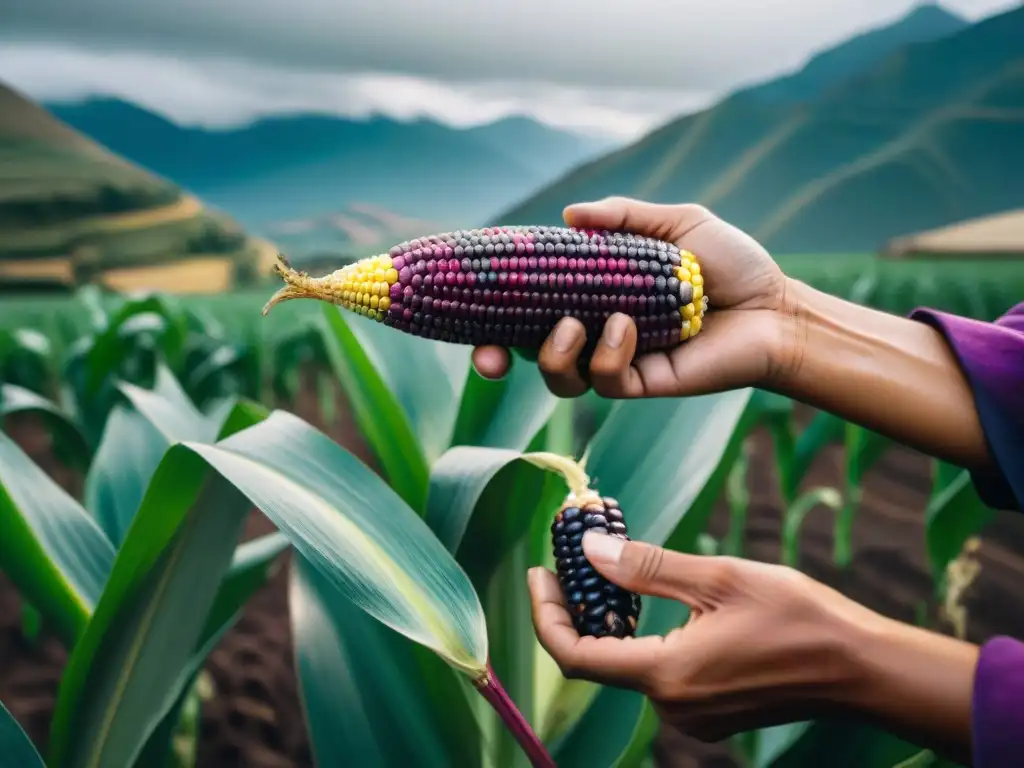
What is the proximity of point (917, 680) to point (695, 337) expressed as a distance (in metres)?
0.62

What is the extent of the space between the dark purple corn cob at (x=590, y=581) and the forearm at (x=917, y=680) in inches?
8.6

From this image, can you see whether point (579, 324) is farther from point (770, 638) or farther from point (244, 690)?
point (244, 690)

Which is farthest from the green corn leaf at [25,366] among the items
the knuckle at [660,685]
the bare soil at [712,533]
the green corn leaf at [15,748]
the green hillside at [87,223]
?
the green hillside at [87,223]

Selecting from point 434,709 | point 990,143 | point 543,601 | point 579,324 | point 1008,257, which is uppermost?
point 579,324

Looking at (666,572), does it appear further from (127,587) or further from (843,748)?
(127,587)

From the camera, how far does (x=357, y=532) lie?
0.73 metres

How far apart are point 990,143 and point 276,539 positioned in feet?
90.8

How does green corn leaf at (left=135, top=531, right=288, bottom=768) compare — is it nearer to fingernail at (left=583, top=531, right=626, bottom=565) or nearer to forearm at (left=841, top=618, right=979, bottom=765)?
fingernail at (left=583, top=531, right=626, bottom=565)

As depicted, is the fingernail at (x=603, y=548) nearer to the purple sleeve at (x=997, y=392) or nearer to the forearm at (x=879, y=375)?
the purple sleeve at (x=997, y=392)

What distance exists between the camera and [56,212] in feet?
43.9

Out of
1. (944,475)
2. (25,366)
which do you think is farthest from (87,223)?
(944,475)

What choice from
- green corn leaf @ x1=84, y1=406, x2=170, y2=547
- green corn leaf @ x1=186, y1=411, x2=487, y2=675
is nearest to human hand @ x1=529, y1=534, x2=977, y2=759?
green corn leaf @ x1=186, y1=411, x2=487, y2=675

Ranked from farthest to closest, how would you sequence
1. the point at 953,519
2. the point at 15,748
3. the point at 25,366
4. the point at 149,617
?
1. the point at 25,366
2. the point at 953,519
3. the point at 149,617
4. the point at 15,748

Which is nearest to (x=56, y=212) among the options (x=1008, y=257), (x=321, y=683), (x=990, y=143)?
(x=321, y=683)
